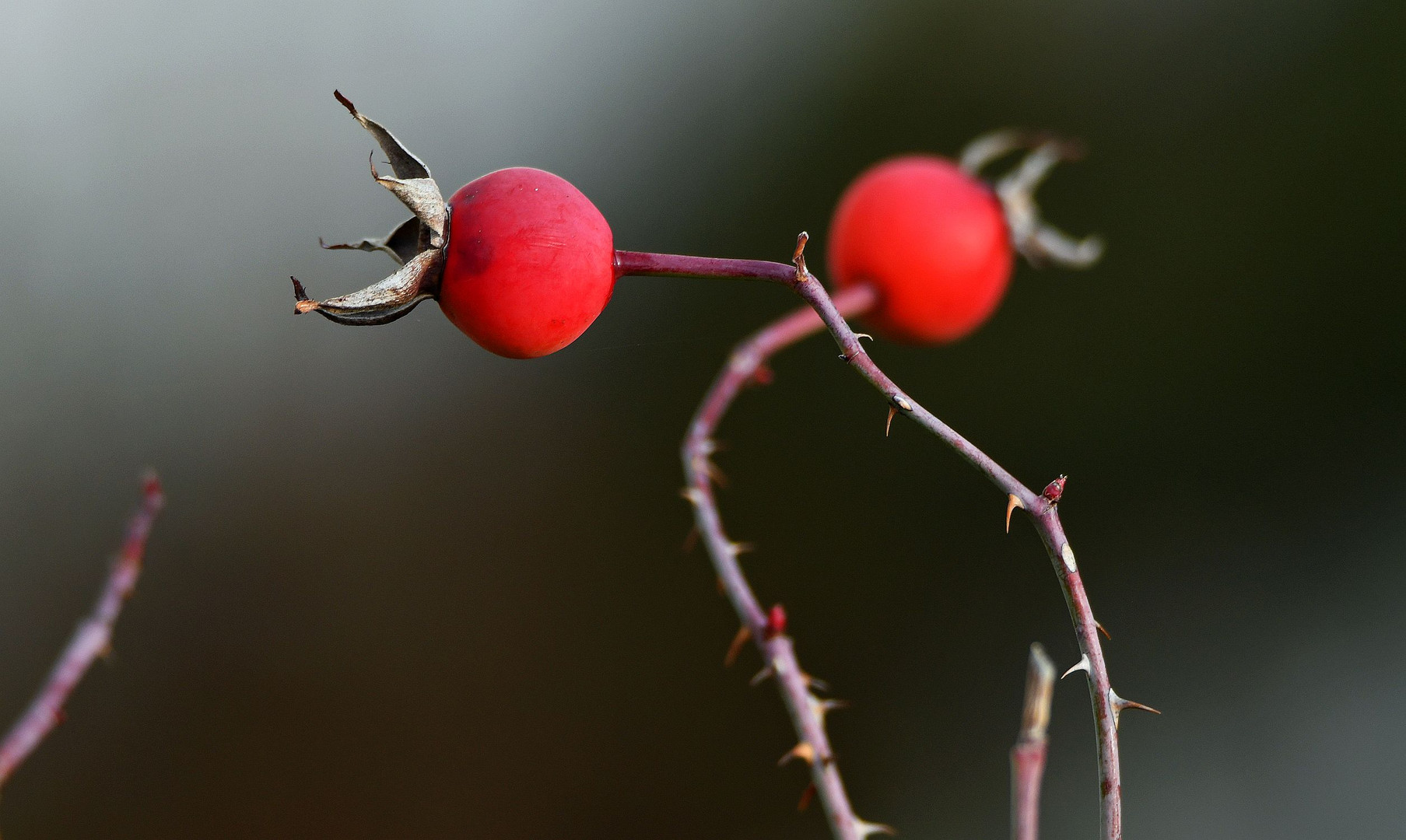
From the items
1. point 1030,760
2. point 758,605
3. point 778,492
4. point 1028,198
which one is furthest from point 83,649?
point 778,492

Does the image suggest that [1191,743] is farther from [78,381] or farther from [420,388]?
[78,381]

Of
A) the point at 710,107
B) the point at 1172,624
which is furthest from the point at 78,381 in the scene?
the point at 1172,624

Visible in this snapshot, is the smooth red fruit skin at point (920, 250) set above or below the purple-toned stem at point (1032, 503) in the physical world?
above

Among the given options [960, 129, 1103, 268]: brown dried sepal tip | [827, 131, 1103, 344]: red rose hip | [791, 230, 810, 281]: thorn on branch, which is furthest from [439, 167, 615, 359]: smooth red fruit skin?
[960, 129, 1103, 268]: brown dried sepal tip

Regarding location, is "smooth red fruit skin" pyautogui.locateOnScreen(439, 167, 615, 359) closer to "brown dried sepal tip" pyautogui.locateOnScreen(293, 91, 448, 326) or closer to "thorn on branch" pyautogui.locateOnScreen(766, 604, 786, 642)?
"brown dried sepal tip" pyautogui.locateOnScreen(293, 91, 448, 326)

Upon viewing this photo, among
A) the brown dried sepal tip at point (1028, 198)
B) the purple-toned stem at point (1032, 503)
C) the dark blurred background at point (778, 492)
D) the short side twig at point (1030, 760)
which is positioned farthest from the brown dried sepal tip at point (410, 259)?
the dark blurred background at point (778, 492)

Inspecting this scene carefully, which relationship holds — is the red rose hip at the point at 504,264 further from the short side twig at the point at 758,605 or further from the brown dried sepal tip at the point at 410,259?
the short side twig at the point at 758,605

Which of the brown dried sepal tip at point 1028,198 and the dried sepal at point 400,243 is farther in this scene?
the brown dried sepal tip at point 1028,198
